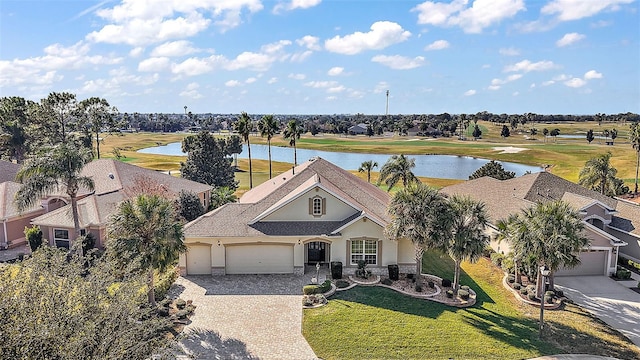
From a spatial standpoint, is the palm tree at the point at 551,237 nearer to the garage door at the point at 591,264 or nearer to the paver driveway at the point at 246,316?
the garage door at the point at 591,264

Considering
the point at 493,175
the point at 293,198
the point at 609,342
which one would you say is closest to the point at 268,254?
the point at 293,198

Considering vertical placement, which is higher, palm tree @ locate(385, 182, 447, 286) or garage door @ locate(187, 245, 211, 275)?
palm tree @ locate(385, 182, 447, 286)

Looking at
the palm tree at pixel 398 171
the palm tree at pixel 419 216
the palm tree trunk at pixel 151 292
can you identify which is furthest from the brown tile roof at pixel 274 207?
the palm tree at pixel 398 171

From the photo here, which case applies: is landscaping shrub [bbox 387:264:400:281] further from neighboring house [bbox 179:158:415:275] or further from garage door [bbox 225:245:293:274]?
garage door [bbox 225:245:293:274]

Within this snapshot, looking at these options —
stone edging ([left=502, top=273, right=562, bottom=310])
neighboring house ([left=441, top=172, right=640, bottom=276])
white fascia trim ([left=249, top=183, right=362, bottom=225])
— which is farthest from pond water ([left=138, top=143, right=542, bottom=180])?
white fascia trim ([left=249, top=183, right=362, bottom=225])

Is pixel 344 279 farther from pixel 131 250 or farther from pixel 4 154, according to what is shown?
pixel 4 154

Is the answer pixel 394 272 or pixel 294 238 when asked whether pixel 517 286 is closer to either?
pixel 394 272
